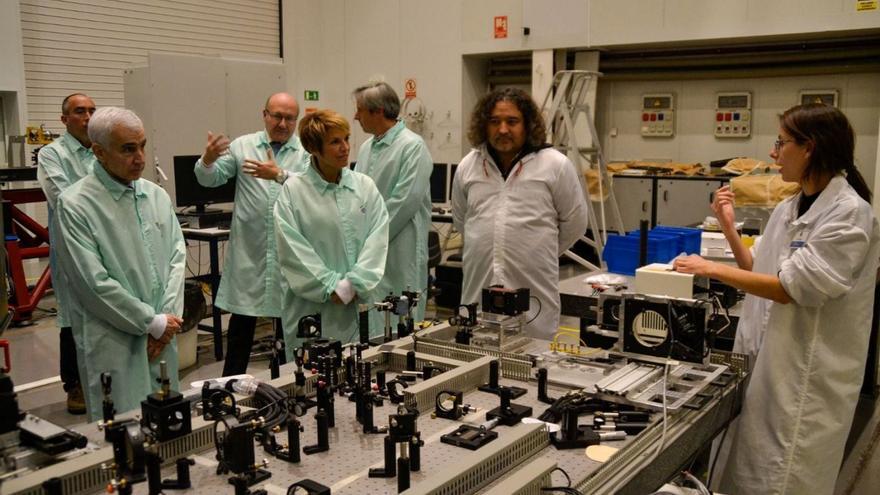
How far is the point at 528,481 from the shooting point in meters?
1.25

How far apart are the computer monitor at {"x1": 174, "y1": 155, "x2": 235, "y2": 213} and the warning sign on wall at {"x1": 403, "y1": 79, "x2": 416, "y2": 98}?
9.92 ft

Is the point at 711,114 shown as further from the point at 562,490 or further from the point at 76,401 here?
the point at 562,490

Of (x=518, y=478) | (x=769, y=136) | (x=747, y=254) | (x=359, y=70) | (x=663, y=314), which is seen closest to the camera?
(x=518, y=478)

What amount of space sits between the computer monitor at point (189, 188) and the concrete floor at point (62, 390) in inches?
36.5

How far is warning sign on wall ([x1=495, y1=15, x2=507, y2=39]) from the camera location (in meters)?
6.73

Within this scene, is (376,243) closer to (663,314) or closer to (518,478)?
(663,314)

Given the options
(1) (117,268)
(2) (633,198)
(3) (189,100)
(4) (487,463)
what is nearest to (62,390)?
(1) (117,268)

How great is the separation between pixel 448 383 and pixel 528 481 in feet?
1.82

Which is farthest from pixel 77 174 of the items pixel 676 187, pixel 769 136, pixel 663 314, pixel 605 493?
pixel 769 136

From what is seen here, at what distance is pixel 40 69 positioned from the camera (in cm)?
623

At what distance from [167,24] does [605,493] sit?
22.6 feet

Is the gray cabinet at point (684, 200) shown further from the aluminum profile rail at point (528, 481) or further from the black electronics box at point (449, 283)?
the aluminum profile rail at point (528, 481)

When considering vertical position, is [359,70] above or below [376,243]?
above

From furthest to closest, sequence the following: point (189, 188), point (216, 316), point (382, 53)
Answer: point (382, 53)
point (189, 188)
point (216, 316)
